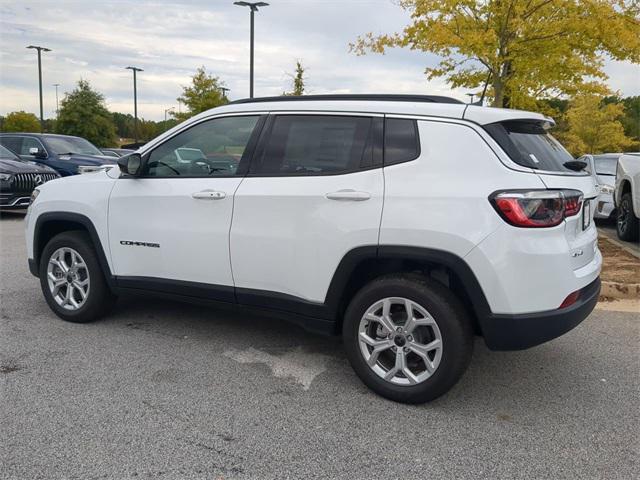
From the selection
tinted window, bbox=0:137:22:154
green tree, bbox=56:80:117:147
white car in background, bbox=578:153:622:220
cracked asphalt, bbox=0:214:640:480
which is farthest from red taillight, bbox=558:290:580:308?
green tree, bbox=56:80:117:147

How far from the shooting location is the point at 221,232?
363 centimetres

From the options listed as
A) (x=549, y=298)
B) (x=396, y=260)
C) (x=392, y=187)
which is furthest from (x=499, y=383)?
(x=392, y=187)

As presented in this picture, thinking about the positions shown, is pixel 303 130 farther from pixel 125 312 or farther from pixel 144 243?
pixel 125 312

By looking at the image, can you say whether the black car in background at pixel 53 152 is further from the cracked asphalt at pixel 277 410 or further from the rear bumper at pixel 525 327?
the rear bumper at pixel 525 327

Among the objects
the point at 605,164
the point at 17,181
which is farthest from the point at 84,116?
the point at 605,164

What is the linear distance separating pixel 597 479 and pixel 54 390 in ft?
9.90

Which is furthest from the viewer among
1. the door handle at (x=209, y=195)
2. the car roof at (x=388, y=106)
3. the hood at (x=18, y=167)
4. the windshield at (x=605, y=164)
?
the windshield at (x=605, y=164)

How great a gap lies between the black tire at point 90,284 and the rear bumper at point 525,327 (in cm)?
305

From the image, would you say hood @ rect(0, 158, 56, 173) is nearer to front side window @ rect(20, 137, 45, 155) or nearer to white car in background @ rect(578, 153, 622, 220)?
front side window @ rect(20, 137, 45, 155)

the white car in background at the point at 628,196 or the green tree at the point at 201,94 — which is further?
the green tree at the point at 201,94

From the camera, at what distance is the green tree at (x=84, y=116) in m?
44.4

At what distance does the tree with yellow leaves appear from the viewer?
1326 inches

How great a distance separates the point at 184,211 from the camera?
3.79 m

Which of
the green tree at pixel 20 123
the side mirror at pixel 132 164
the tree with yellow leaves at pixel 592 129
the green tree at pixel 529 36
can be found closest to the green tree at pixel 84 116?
the green tree at pixel 20 123
